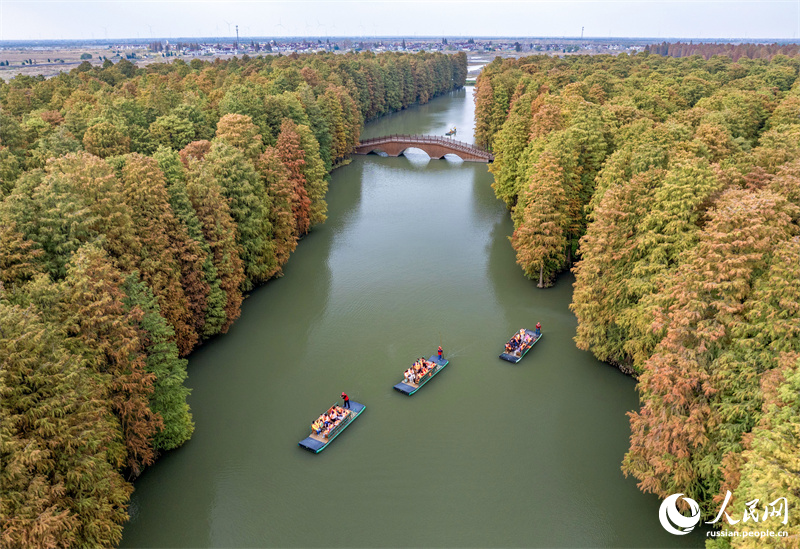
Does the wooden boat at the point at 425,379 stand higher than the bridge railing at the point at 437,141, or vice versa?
the bridge railing at the point at 437,141

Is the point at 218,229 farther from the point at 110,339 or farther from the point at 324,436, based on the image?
the point at 324,436

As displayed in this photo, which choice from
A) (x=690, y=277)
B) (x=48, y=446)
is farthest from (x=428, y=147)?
(x=48, y=446)

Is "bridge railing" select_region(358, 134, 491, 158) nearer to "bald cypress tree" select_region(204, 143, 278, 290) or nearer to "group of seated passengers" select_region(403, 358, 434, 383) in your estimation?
"bald cypress tree" select_region(204, 143, 278, 290)

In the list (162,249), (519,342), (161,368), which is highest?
(162,249)

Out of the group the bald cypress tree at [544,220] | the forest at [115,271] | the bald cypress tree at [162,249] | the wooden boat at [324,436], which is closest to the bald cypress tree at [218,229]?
the forest at [115,271]

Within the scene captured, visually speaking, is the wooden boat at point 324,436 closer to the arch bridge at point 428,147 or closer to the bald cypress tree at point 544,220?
the bald cypress tree at point 544,220

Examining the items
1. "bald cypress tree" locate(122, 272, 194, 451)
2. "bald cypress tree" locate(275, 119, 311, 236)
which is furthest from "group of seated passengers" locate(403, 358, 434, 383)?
"bald cypress tree" locate(275, 119, 311, 236)
